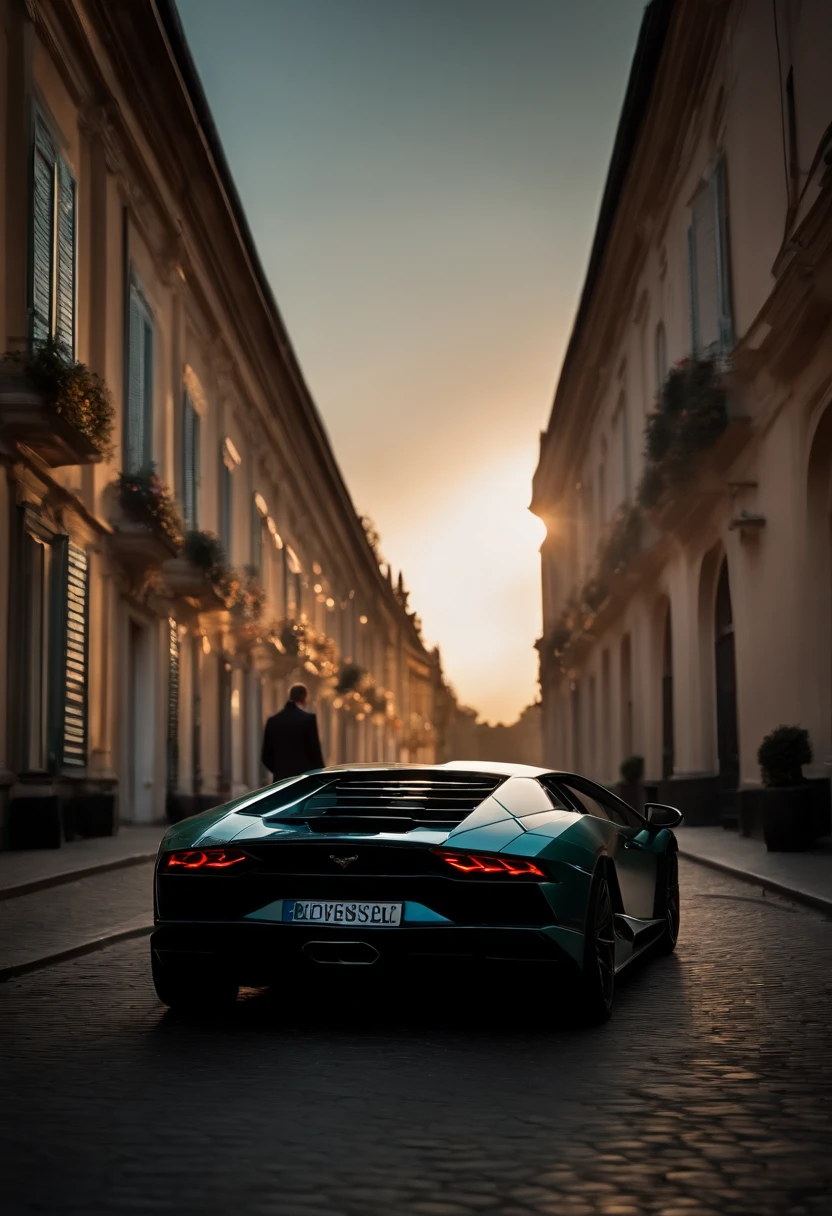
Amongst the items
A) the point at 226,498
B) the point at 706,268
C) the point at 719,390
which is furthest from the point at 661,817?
the point at 226,498

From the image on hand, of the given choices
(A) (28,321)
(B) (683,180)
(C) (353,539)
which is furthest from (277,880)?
(C) (353,539)

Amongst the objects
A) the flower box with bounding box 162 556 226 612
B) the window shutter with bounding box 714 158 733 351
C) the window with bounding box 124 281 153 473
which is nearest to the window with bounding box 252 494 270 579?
the flower box with bounding box 162 556 226 612

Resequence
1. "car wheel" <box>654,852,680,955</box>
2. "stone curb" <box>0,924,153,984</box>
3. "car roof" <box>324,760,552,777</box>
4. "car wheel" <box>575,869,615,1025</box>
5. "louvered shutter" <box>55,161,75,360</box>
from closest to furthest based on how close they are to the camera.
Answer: "car wheel" <box>575,869,615,1025</box>, "car roof" <box>324,760,552,777</box>, "stone curb" <box>0,924,153,984</box>, "car wheel" <box>654,852,680,955</box>, "louvered shutter" <box>55,161,75,360</box>

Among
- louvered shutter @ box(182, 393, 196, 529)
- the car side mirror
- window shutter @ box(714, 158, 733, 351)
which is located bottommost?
the car side mirror

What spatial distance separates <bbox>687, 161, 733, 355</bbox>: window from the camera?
20.9 meters

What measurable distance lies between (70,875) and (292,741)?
3803 mm

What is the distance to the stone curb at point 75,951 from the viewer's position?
788 cm

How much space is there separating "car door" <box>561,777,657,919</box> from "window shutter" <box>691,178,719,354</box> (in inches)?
556

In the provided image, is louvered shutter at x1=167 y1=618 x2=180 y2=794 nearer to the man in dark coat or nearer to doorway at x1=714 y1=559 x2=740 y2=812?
the man in dark coat

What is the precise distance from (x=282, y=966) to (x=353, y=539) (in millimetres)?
51864

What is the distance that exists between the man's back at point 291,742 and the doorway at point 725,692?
8.27 metres

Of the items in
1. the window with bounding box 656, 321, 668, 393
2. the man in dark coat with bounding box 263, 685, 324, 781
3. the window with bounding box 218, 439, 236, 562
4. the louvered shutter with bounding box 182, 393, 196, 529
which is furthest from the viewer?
the window with bounding box 218, 439, 236, 562

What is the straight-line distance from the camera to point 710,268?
22078mm

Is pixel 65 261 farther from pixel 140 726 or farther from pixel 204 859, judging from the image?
pixel 204 859
